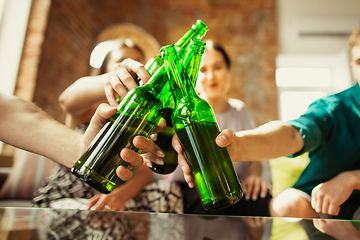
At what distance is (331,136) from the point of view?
1.56 ft

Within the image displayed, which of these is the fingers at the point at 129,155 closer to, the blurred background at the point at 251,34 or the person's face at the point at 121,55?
the person's face at the point at 121,55

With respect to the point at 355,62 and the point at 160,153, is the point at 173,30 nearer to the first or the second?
the point at 355,62

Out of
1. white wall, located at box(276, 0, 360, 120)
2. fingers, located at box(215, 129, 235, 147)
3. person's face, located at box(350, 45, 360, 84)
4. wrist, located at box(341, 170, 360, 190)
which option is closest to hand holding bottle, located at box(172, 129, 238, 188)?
fingers, located at box(215, 129, 235, 147)

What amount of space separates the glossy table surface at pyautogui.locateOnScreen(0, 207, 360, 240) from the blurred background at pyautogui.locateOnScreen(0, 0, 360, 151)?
1.81 metres

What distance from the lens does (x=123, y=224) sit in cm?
30

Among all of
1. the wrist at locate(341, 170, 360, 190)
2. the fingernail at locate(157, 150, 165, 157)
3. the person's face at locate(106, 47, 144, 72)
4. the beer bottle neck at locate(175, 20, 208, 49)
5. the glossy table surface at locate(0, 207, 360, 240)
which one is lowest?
the wrist at locate(341, 170, 360, 190)

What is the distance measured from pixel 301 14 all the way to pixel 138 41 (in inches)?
76.8

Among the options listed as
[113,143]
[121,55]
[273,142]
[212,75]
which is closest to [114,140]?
[113,143]

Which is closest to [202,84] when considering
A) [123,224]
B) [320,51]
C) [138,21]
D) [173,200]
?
[173,200]

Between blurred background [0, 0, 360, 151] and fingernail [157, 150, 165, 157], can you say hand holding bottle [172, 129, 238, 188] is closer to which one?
fingernail [157, 150, 165, 157]

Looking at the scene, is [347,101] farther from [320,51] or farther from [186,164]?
[320,51]

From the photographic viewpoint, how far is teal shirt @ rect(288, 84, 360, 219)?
0.45 meters

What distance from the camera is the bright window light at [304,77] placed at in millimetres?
3275

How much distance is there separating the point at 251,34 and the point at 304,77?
106 cm
